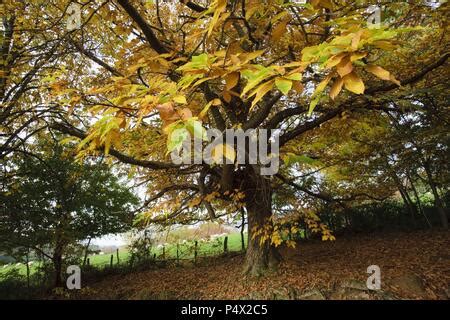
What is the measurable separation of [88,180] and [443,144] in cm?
1040

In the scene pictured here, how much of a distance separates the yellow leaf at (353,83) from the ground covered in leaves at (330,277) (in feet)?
16.4

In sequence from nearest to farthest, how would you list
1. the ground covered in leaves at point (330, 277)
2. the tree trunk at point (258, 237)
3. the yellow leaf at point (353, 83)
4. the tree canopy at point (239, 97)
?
the yellow leaf at point (353, 83), the tree canopy at point (239, 97), the ground covered in leaves at point (330, 277), the tree trunk at point (258, 237)

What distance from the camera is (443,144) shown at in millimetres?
8078

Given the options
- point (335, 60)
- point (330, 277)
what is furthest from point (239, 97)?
point (330, 277)

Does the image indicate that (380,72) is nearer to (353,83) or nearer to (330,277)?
(353,83)

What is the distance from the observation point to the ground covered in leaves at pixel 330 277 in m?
5.41

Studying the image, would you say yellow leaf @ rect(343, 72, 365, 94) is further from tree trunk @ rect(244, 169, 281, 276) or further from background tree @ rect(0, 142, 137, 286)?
background tree @ rect(0, 142, 137, 286)

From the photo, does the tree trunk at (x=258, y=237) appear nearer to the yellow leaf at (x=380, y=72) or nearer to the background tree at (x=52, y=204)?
the background tree at (x=52, y=204)

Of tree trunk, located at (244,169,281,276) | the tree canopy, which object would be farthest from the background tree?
tree trunk, located at (244,169,281,276)

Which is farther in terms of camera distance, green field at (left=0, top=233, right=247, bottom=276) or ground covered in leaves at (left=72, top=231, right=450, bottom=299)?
green field at (left=0, top=233, right=247, bottom=276)

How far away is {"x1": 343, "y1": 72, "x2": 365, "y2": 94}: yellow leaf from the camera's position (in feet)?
3.86

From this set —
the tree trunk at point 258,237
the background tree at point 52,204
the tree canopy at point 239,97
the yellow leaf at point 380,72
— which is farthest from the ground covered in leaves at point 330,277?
the yellow leaf at point 380,72

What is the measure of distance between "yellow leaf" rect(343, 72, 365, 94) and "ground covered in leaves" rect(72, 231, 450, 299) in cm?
500

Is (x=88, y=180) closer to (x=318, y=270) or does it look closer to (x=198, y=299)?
(x=198, y=299)
